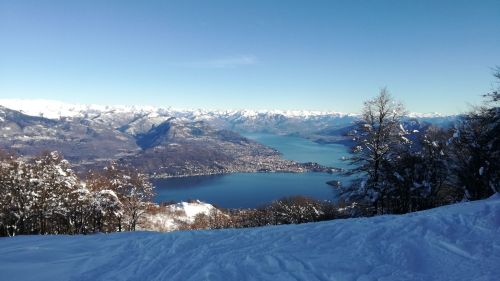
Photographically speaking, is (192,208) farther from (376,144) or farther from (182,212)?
(376,144)

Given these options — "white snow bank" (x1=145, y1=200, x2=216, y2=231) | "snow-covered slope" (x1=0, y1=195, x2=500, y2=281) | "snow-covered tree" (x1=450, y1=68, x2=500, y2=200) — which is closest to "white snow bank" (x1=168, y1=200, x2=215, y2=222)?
"white snow bank" (x1=145, y1=200, x2=216, y2=231)

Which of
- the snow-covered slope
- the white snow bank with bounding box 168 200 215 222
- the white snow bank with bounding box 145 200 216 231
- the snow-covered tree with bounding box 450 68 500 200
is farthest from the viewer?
the white snow bank with bounding box 168 200 215 222

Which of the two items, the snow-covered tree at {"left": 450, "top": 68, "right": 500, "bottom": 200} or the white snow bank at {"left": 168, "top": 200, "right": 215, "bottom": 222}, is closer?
the snow-covered tree at {"left": 450, "top": 68, "right": 500, "bottom": 200}

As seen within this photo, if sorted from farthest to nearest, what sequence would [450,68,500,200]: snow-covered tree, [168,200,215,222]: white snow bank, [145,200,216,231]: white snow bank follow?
[168,200,215,222]: white snow bank
[145,200,216,231]: white snow bank
[450,68,500,200]: snow-covered tree

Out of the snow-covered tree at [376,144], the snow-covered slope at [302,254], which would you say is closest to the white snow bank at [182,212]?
the snow-covered tree at [376,144]

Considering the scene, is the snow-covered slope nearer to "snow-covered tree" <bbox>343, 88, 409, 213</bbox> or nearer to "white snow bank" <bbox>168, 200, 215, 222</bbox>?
"snow-covered tree" <bbox>343, 88, 409, 213</bbox>

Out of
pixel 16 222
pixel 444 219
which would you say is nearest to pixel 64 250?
pixel 444 219

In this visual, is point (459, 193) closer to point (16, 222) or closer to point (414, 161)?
point (414, 161)

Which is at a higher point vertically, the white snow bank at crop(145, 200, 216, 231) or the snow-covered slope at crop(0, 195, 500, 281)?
the snow-covered slope at crop(0, 195, 500, 281)

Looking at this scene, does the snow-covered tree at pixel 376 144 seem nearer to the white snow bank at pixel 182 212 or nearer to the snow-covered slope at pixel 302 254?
A: the snow-covered slope at pixel 302 254
